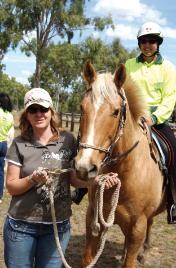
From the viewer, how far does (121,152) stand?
3.52 m

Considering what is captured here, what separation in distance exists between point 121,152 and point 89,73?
75 centimetres

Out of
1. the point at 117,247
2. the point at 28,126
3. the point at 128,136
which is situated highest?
the point at 28,126

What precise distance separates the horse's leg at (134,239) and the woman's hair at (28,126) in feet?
5.18

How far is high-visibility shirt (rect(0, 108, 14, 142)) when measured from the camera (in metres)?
7.42

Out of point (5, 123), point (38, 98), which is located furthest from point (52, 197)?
point (5, 123)

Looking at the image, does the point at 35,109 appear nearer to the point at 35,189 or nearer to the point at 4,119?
the point at 35,189

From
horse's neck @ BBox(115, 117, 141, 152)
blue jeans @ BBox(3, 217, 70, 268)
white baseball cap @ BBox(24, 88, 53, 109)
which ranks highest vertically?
white baseball cap @ BBox(24, 88, 53, 109)

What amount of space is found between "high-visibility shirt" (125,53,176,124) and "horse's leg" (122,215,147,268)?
3.74ft

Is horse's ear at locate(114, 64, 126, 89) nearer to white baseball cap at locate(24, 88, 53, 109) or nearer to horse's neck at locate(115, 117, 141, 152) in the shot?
horse's neck at locate(115, 117, 141, 152)

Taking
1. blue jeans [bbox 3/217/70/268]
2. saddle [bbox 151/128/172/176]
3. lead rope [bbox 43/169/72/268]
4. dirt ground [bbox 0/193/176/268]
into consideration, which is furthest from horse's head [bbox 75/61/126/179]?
dirt ground [bbox 0/193/176/268]

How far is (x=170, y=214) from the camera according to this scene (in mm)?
4734

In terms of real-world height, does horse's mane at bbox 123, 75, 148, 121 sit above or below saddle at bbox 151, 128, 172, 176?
above

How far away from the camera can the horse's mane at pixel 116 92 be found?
10.0 ft

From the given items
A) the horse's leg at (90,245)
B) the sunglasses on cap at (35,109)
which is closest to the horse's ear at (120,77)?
the sunglasses on cap at (35,109)
